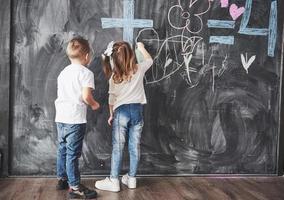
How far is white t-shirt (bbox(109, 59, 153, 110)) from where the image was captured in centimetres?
385

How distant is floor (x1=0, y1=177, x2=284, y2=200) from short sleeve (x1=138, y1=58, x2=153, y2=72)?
3.22 ft

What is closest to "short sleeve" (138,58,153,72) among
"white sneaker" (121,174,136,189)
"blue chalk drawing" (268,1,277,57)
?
"white sneaker" (121,174,136,189)

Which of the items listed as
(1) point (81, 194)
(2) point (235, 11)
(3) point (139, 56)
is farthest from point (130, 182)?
(2) point (235, 11)

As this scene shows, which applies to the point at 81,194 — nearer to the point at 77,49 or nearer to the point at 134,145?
the point at 134,145

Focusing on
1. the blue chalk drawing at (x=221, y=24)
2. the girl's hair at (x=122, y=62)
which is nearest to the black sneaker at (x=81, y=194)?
the girl's hair at (x=122, y=62)

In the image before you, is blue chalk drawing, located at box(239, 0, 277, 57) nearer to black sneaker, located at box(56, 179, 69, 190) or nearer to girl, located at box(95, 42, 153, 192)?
girl, located at box(95, 42, 153, 192)

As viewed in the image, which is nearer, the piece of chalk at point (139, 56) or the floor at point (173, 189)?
the floor at point (173, 189)

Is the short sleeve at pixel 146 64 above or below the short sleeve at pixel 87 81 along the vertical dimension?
above

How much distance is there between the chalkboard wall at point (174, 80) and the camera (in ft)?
13.2

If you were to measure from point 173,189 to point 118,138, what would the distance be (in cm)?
61

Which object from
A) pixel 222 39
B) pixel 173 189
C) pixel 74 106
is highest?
pixel 222 39

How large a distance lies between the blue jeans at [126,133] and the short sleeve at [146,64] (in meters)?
0.30

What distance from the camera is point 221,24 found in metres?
4.25

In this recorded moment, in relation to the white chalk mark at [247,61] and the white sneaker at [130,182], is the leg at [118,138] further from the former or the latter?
the white chalk mark at [247,61]
